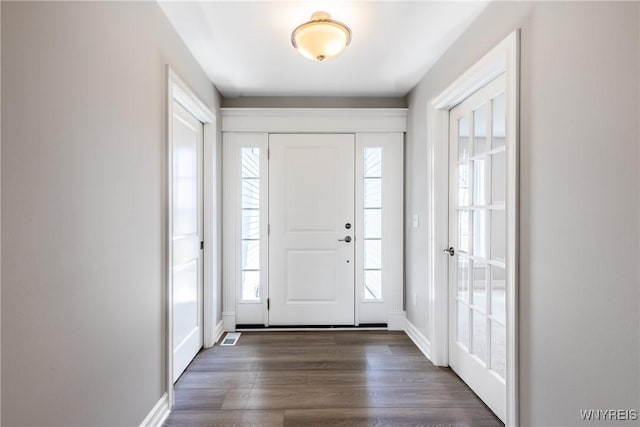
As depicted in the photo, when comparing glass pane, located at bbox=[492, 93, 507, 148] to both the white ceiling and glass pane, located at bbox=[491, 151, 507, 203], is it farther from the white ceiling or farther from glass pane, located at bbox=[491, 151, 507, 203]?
the white ceiling

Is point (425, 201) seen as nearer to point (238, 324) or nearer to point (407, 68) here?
point (407, 68)

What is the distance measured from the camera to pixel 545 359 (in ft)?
4.59

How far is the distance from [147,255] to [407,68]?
7.48 feet

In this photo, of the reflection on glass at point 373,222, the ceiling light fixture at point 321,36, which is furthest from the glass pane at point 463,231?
the ceiling light fixture at point 321,36

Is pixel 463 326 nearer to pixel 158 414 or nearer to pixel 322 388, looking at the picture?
pixel 322 388

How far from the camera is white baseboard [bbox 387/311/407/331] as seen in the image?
3295 mm

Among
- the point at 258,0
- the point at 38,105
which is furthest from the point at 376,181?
the point at 38,105

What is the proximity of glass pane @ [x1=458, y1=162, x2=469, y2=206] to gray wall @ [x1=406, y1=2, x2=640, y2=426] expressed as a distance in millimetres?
731

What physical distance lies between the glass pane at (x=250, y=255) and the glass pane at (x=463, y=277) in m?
1.87

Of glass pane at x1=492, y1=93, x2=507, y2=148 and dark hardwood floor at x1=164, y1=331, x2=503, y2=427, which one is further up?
glass pane at x1=492, y1=93, x2=507, y2=148

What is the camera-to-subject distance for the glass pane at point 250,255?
331 cm

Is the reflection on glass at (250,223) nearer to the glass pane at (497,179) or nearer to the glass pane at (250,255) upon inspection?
the glass pane at (250,255)

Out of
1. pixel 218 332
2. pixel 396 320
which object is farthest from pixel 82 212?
pixel 396 320

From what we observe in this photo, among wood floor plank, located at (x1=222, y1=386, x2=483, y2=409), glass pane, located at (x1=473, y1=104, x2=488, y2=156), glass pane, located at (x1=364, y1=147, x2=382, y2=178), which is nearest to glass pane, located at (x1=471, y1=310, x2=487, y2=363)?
wood floor plank, located at (x1=222, y1=386, x2=483, y2=409)
